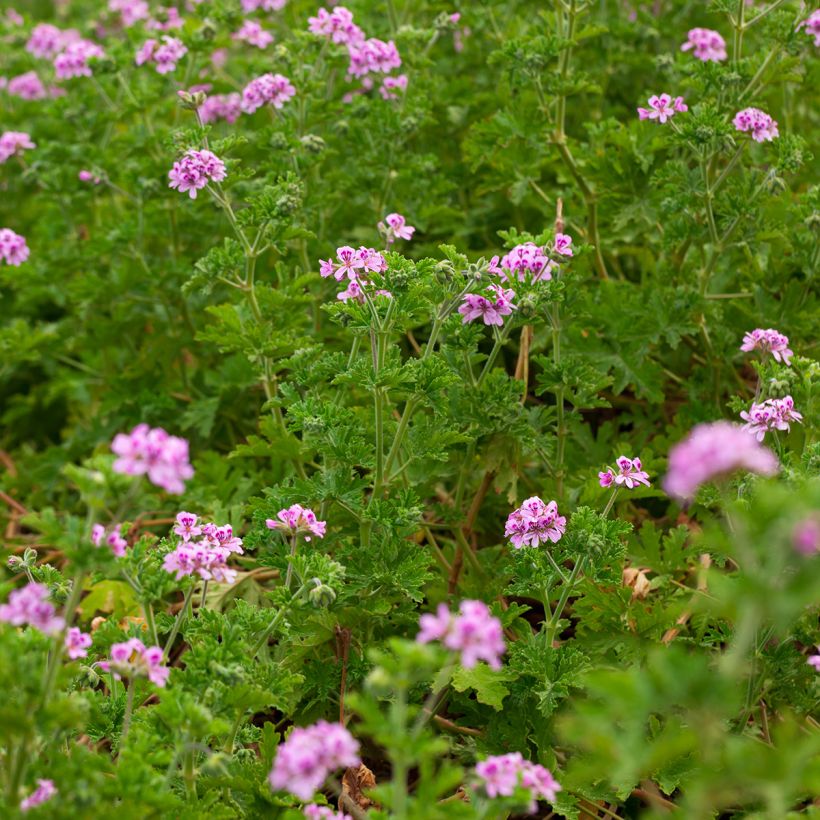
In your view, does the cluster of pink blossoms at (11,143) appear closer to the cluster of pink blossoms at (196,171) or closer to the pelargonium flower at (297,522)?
the cluster of pink blossoms at (196,171)

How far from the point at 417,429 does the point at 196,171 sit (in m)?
1.03

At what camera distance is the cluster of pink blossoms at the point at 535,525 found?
2879 millimetres

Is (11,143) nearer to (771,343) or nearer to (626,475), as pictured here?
(626,475)

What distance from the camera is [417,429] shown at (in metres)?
3.16

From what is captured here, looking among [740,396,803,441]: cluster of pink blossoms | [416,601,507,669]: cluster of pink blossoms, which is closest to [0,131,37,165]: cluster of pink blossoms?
[740,396,803,441]: cluster of pink blossoms

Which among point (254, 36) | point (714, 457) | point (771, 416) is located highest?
point (714, 457)

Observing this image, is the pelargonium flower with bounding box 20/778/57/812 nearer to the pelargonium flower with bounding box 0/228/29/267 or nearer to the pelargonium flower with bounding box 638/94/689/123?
the pelargonium flower with bounding box 0/228/29/267

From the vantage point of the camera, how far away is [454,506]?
3.54 metres

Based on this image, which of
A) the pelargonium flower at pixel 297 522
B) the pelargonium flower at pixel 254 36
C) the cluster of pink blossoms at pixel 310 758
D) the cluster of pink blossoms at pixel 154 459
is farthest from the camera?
the pelargonium flower at pixel 254 36

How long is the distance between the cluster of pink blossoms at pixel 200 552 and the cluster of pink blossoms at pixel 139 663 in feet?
0.70

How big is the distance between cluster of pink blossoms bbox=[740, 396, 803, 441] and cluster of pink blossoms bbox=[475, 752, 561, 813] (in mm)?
1222

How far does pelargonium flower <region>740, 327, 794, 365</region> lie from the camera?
326cm

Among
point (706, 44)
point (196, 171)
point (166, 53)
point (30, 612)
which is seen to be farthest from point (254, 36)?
point (30, 612)

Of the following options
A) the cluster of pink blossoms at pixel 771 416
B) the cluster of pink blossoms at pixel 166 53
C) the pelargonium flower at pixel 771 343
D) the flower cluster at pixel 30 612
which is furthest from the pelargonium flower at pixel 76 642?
the cluster of pink blossoms at pixel 166 53
